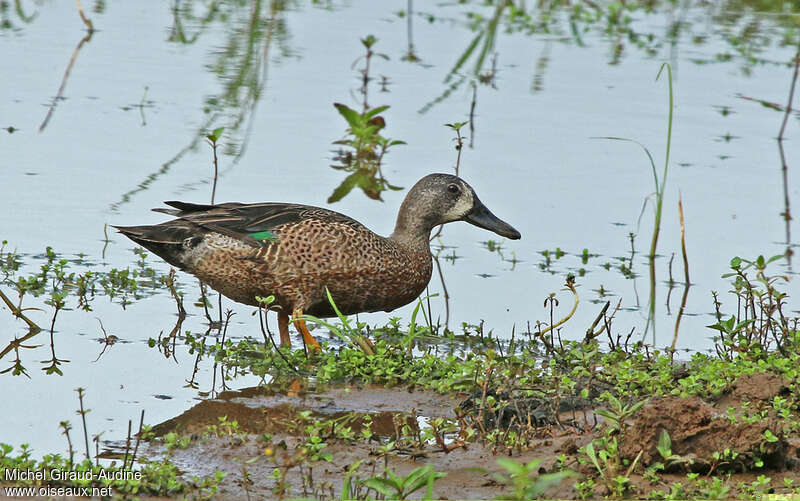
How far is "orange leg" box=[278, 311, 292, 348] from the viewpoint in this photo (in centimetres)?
674

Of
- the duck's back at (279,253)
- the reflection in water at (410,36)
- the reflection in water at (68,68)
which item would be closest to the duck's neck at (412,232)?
the duck's back at (279,253)

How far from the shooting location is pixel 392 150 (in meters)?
10.4

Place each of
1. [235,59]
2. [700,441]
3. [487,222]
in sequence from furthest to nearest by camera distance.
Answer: [235,59], [487,222], [700,441]

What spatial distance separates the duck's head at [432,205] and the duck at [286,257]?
35 centimetres

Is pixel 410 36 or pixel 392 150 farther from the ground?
pixel 410 36

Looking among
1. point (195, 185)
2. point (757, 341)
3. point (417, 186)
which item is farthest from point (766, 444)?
point (195, 185)

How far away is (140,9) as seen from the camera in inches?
562

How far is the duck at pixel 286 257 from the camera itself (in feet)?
21.7

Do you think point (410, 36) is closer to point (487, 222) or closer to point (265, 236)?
point (487, 222)

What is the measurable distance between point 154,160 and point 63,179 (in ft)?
2.61

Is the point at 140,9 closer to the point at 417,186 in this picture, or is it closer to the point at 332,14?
the point at 332,14

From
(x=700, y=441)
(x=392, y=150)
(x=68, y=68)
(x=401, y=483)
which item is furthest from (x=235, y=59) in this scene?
(x=401, y=483)

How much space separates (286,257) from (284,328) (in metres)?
0.44

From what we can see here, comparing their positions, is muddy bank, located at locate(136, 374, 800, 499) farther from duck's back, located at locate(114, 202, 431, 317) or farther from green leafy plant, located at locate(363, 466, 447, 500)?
duck's back, located at locate(114, 202, 431, 317)
